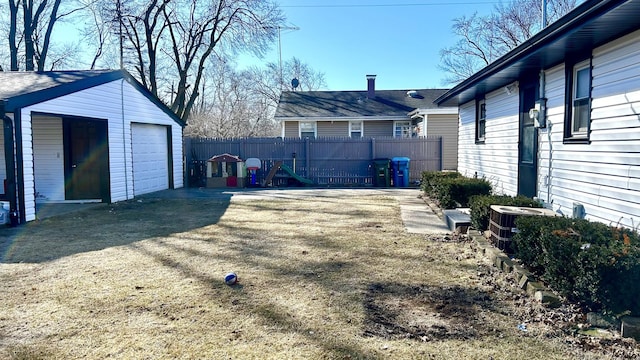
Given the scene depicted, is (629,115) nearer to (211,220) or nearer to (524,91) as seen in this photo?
(524,91)

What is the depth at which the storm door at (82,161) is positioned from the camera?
10938mm

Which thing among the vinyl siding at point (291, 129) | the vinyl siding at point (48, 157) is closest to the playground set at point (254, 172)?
the vinyl siding at point (48, 157)

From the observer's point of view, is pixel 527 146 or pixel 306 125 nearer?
pixel 527 146

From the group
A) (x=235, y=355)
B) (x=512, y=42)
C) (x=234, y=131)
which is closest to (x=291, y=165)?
(x=235, y=355)

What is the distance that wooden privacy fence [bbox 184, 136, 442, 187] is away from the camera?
52.3 ft

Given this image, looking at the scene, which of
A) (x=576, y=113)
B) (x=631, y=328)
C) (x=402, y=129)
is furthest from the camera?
(x=402, y=129)

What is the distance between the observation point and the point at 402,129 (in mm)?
21203

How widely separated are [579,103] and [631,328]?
3.93 m

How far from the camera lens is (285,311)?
363 centimetres

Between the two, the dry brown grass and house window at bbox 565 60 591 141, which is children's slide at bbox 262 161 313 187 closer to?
the dry brown grass

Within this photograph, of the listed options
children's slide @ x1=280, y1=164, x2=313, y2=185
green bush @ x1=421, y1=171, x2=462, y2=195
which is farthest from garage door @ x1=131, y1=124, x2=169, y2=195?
green bush @ x1=421, y1=171, x2=462, y2=195

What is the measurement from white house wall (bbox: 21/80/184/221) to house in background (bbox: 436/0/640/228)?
334 inches

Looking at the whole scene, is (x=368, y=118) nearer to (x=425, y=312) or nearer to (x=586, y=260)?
(x=425, y=312)

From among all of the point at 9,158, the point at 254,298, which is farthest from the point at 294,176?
the point at 254,298
